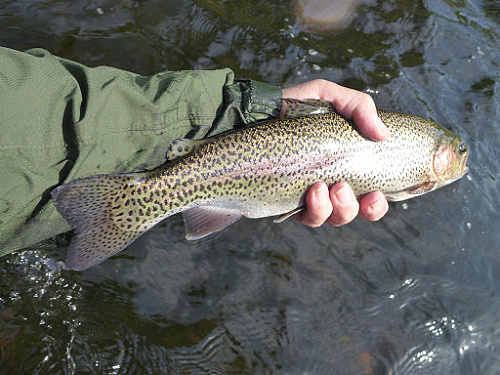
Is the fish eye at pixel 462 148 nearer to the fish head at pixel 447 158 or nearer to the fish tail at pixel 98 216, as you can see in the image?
the fish head at pixel 447 158

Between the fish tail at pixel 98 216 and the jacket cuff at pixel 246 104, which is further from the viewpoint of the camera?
the jacket cuff at pixel 246 104

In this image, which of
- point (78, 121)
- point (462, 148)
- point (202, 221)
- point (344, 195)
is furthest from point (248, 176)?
point (462, 148)

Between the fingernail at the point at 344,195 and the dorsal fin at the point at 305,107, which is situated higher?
the dorsal fin at the point at 305,107

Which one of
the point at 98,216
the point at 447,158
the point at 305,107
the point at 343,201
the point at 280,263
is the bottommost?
the point at 280,263

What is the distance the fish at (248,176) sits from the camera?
282cm

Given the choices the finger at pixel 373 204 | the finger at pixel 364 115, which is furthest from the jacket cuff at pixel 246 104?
the finger at pixel 373 204

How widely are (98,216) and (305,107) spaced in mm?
1696

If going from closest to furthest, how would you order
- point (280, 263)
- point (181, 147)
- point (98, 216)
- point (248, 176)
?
1. point (98, 216)
2. point (181, 147)
3. point (248, 176)
4. point (280, 263)

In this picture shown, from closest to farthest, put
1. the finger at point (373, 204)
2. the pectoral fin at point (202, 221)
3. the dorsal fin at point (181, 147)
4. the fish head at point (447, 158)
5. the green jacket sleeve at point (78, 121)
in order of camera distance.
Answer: the green jacket sleeve at point (78, 121), the dorsal fin at point (181, 147), the pectoral fin at point (202, 221), the finger at point (373, 204), the fish head at point (447, 158)

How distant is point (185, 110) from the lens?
10.6ft

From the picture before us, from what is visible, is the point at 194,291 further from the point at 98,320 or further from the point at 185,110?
the point at 185,110

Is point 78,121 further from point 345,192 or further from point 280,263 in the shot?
point 280,263

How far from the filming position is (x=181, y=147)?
2.98 m

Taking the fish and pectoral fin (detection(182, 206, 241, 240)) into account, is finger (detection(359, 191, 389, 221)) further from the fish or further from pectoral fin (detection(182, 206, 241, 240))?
pectoral fin (detection(182, 206, 241, 240))
